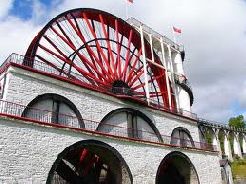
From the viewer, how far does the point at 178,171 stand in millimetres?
22266

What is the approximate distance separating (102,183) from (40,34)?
10.9m

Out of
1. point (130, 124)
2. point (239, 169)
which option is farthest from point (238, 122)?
point (130, 124)

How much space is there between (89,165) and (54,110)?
4626 millimetres

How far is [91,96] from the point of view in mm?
19391

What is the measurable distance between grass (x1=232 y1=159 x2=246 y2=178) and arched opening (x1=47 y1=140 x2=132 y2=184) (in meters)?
16.6

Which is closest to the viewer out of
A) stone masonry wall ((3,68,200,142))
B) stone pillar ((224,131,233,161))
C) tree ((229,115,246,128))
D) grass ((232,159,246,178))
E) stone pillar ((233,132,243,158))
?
stone masonry wall ((3,68,200,142))

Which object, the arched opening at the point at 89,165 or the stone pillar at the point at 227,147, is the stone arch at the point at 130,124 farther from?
the stone pillar at the point at 227,147

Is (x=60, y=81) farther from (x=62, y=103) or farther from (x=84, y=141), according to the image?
(x=84, y=141)

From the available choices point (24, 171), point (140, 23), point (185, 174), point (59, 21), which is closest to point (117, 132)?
point (185, 174)

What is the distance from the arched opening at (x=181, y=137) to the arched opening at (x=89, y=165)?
6.50m

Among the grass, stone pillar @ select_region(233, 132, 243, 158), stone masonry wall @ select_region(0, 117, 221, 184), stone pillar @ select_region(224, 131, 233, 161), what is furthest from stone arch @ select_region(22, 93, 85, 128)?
stone pillar @ select_region(233, 132, 243, 158)

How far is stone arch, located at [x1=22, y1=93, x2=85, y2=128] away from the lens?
1638cm

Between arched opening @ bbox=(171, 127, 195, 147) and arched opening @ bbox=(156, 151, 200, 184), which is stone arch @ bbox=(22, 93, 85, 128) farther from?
arched opening @ bbox=(171, 127, 195, 147)

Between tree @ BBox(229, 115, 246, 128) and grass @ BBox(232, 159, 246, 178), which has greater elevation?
tree @ BBox(229, 115, 246, 128)
